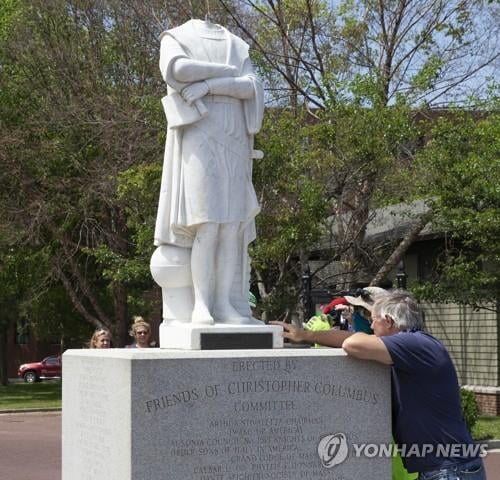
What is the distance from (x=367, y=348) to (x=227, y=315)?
158 centimetres

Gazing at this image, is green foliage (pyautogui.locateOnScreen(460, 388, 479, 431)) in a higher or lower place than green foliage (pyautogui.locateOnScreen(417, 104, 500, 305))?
lower

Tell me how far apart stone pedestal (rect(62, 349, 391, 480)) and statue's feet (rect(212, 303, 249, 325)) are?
2.37ft

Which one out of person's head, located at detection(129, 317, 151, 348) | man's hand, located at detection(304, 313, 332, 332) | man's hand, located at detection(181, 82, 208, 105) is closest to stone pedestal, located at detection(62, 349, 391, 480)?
man's hand, located at detection(181, 82, 208, 105)

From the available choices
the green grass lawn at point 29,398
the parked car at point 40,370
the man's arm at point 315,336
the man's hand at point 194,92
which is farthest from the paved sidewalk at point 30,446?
the parked car at point 40,370

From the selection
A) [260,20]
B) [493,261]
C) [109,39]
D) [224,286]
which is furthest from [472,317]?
[224,286]

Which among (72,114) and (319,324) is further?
(72,114)

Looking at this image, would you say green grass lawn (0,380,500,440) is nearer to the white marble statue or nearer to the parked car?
the white marble statue

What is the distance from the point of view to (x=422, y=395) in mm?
7102

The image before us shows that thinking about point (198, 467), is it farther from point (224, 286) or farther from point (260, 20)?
point (260, 20)

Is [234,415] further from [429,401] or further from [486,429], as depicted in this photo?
[486,429]

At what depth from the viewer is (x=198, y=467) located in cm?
754

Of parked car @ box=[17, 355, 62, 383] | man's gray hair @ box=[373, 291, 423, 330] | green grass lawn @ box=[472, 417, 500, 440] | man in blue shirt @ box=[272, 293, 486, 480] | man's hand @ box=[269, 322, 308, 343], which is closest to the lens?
man in blue shirt @ box=[272, 293, 486, 480]

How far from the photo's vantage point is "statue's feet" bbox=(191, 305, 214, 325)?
8398 millimetres

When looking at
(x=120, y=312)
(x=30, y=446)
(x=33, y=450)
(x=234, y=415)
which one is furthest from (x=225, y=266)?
(x=120, y=312)
